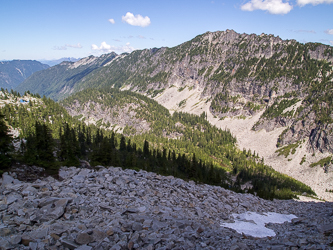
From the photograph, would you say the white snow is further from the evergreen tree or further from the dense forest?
the evergreen tree

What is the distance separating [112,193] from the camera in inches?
1304

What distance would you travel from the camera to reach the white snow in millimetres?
35319

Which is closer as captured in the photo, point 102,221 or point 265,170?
point 102,221

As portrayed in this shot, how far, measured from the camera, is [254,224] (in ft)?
133

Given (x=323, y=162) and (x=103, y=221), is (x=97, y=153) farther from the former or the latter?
(x=323, y=162)

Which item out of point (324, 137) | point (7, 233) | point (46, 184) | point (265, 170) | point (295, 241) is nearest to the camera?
point (7, 233)

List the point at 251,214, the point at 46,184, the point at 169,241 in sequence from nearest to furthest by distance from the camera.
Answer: the point at 169,241 < the point at 46,184 < the point at 251,214

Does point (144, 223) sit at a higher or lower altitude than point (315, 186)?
higher

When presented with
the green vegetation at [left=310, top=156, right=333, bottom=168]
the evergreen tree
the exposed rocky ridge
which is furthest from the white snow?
the green vegetation at [left=310, top=156, right=333, bottom=168]

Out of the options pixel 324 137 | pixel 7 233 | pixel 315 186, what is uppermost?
pixel 7 233

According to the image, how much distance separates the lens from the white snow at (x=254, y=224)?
35.3 m

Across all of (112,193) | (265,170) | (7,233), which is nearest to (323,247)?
(112,193)

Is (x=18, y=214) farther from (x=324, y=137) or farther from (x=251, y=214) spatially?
(x=324, y=137)

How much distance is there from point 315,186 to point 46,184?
188 m
